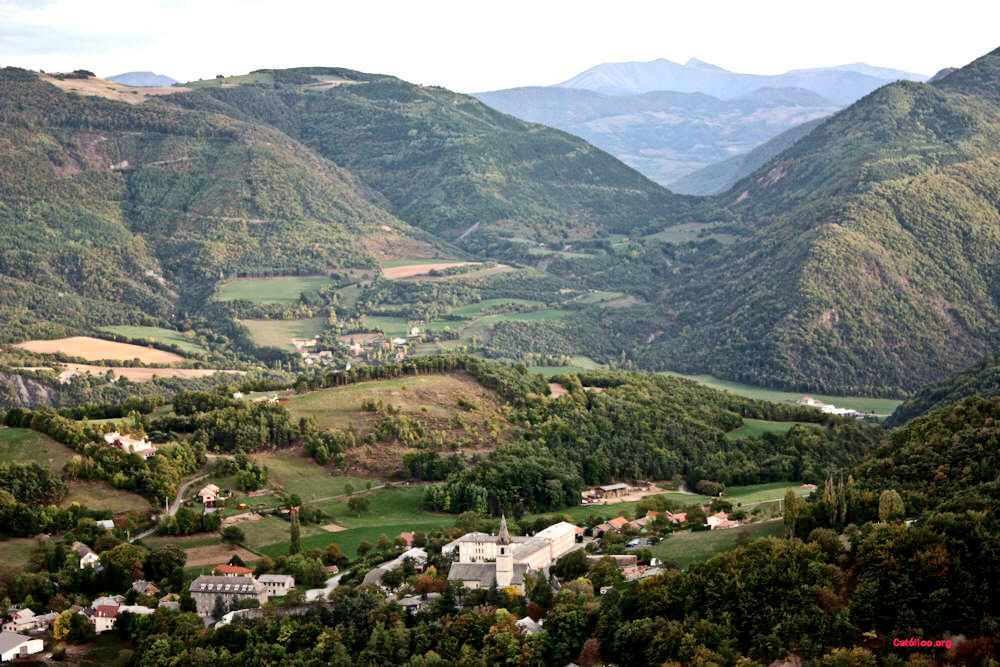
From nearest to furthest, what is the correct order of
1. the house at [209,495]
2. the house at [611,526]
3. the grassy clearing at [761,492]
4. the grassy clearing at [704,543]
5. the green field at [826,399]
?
the grassy clearing at [704,543] < the house at [611,526] < the house at [209,495] < the grassy clearing at [761,492] < the green field at [826,399]

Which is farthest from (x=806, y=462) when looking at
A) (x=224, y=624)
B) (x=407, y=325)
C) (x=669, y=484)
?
(x=407, y=325)

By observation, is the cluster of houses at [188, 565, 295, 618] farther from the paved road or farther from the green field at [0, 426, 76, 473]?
the green field at [0, 426, 76, 473]

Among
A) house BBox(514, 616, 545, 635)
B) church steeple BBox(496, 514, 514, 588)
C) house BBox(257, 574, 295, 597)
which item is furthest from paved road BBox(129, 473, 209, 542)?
house BBox(514, 616, 545, 635)

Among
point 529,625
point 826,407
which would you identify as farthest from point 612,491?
point 826,407

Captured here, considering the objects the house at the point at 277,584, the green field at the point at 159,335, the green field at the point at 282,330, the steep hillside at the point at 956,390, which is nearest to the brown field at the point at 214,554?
the house at the point at 277,584

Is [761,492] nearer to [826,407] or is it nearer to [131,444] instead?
[131,444]

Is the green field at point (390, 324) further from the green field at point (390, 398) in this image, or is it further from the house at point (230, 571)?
the house at point (230, 571)
